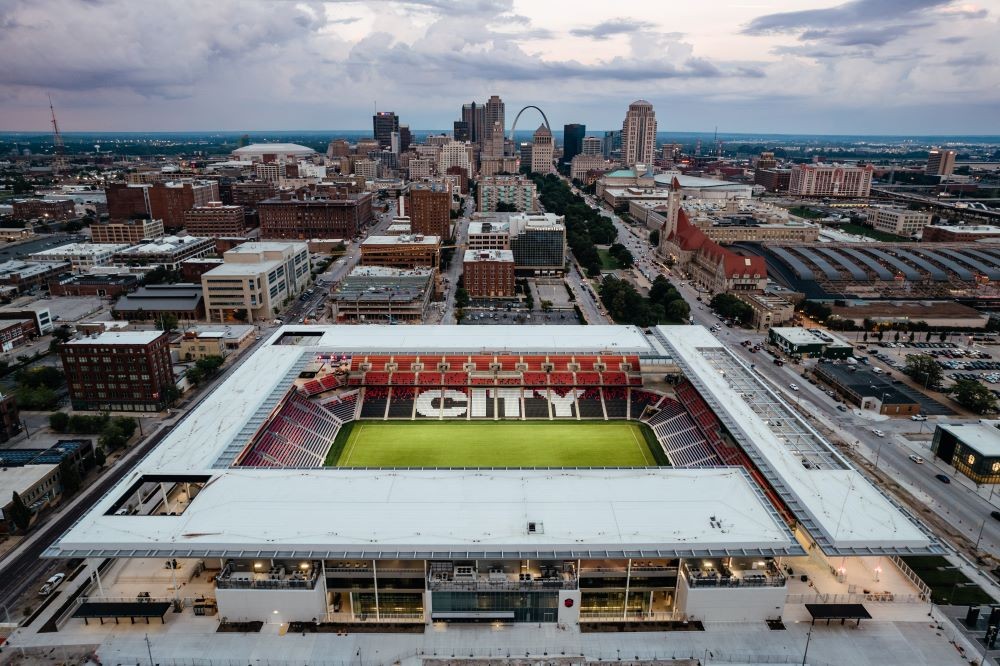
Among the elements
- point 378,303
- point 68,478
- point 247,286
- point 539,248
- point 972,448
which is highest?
point 539,248

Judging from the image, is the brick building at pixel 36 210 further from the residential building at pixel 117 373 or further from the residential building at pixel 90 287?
the residential building at pixel 117 373

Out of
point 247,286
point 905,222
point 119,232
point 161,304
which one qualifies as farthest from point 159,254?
point 905,222

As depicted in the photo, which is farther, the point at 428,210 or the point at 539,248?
the point at 428,210

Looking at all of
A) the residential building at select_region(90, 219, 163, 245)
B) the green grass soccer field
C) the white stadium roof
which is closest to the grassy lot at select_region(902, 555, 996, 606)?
the white stadium roof

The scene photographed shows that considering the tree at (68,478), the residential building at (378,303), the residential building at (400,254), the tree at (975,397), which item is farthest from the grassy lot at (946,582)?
the residential building at (400,254)

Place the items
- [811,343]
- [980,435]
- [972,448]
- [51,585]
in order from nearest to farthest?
[51,585] < [972,448] < [980,435] < [811,343]

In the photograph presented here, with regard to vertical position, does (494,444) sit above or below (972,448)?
below

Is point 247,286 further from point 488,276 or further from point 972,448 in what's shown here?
point 972,448
